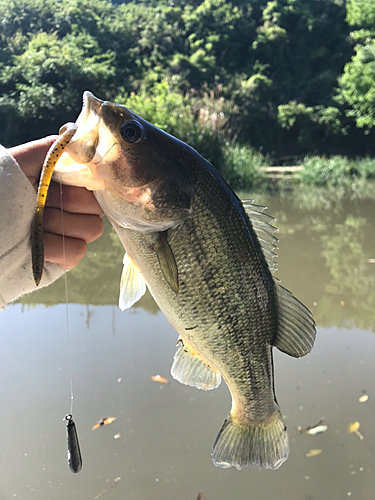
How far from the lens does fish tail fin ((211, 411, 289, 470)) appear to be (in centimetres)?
135

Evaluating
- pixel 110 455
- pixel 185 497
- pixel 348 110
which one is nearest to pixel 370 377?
pixel 185 497

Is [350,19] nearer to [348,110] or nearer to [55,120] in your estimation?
[348,110]

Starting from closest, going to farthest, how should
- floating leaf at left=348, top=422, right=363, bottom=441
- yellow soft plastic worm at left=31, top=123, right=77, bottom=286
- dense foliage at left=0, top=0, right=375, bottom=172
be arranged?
yellow soft plastic worm at left=31, top=123, right=77, bottom=286, floating leaf at left=348, top=422, right=363, bottom=441, dense foliage at left=0, top=0, right=375, bottom=172

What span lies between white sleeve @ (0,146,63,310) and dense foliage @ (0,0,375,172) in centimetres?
2209

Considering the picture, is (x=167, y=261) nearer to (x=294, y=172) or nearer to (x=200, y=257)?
(x=200, y=257)

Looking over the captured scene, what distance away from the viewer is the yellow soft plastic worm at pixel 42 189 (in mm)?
1061

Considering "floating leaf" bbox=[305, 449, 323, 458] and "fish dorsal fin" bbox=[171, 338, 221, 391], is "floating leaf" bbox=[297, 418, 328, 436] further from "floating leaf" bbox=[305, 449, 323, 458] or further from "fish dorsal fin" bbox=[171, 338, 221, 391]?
"fish dorsal fin" bbox=[171, 338, 221, 391]

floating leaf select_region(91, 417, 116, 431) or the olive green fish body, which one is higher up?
the olive green fish body

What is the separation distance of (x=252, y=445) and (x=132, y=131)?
116 cm

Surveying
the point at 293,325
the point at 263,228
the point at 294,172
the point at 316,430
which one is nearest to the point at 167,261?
the point at 263,228

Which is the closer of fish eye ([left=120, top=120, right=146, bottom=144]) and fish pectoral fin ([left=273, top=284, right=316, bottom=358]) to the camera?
fish eye ([left=120, top=120, right=146, bottom=144])

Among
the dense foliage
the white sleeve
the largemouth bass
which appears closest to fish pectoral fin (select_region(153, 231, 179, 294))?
the largemouth bass

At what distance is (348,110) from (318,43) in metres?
11.1

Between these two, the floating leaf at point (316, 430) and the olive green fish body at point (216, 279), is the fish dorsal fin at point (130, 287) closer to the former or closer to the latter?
the olive green fish body at point (216, 279)
